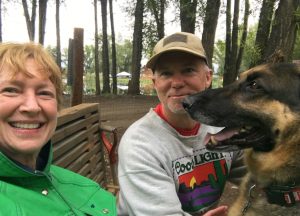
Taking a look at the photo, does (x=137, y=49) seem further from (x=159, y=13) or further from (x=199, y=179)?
(x=199, y=179)

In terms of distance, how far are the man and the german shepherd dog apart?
135mm

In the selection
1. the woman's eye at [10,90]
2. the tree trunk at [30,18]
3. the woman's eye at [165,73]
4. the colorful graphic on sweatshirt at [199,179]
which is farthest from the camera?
the tree trunk at [30,18]

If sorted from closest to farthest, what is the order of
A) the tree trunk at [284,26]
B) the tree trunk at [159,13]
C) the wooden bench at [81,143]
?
the wooden bench at [81,143] → the tree trunk at [284,26] → the tree trunk at [159,13]

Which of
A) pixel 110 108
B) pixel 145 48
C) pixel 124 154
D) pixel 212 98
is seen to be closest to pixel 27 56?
pixel 124 154

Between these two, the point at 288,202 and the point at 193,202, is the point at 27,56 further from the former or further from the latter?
the point at 288,202

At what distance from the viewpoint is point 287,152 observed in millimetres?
2918

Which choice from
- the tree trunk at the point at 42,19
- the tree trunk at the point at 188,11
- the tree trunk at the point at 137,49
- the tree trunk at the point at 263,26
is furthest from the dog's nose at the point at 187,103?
the tree trunk at the point at 42,19

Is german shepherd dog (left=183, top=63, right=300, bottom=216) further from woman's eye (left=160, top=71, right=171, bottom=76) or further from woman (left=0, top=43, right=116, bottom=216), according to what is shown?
woman (left=0, top=43, right=116, bottom=216)

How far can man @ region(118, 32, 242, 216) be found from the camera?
262 centimetres

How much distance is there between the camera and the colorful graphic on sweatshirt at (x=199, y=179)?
285 cm

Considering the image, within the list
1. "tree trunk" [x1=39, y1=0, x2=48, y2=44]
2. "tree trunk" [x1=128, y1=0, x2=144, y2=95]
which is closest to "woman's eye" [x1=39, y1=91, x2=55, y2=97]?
"tree trunk" [x1=128, y1=0, x2=144, y2=95]

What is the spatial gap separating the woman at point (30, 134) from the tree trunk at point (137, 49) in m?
19.6

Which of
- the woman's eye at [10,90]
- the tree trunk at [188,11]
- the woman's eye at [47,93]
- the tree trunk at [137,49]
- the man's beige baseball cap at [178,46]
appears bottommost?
the tree trunk at [137,49]

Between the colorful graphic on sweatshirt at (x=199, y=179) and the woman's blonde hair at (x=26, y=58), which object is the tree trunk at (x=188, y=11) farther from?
the woman's blonde hair at (x=26, y=58)
